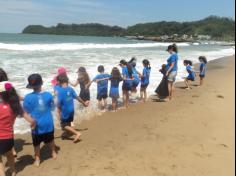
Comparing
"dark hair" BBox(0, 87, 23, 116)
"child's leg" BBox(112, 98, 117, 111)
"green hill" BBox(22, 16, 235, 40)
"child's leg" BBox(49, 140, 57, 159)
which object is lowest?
"green hill" BBox(22, 16, 235, 40)

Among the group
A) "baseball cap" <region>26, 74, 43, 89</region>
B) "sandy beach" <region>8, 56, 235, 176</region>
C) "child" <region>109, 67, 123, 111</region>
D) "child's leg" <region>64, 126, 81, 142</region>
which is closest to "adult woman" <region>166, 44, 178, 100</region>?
"sandy beach" <region>8, 56, 235, 176</region>

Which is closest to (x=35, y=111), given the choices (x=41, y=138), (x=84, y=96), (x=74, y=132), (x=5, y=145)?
(x=41, y=138)

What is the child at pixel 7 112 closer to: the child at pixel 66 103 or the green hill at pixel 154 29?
the child at pixel 66 103

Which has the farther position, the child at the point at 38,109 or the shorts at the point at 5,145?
the child at the point at 38,109

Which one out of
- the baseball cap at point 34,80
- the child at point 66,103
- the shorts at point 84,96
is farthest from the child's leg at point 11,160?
the shorts at point 84,96

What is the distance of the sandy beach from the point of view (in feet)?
16.0

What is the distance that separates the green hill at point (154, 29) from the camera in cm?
15212

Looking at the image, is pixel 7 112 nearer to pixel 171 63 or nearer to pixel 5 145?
pixel 5 145

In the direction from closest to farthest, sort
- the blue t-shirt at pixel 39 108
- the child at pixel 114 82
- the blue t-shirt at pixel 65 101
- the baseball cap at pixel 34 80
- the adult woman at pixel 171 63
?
the baseball cap at pixel 34 80
the blue t-shirt at pixel 39 108
the blue t-shirt at pixel 65 101
the child at pixel 114 82
the adult woman at pixel 171 63

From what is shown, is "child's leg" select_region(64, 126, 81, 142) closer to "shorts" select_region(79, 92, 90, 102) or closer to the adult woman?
"shorts" select_region(79, 92, 90, 102)

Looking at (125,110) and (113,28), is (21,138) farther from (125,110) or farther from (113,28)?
(113,28)

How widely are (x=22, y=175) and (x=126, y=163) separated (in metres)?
1.44

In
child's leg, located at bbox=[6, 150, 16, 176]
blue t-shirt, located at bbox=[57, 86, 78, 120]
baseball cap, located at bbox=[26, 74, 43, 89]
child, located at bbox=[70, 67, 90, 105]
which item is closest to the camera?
child's leg, located at bbox=[6, 150, 16, 176]

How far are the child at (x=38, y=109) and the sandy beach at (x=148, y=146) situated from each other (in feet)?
1.34
